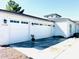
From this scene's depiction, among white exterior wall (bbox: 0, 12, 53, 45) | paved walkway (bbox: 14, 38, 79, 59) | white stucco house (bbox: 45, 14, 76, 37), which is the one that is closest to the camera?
paved walkway (bbox: 14, 38, 79, 59)

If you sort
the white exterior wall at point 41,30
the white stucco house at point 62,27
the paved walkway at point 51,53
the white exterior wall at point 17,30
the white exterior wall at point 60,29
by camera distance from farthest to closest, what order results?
the white exterior wall at point 60,29 → the white stucco house at point 62,27 → the white exterior wall at point 41,30 → the white exterior wall at point 17,30 → the paved walkway at point 51,53

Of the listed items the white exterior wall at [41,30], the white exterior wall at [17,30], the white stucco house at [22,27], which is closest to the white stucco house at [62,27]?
the white stucco house at [22,27]

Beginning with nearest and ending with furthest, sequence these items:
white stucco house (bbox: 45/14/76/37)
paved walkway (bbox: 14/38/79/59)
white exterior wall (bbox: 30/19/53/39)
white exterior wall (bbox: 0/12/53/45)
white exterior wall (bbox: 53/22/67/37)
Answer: paved walkway (bbox: 14/38/79/59) < white exterior wall (bbox: 0/12/53/45) < white exterior wall (bbox: 30/19/53/39) < white stucco house (bbox: 45/14/76/37) < white exterior wall (bbox: 53/22/67/37)

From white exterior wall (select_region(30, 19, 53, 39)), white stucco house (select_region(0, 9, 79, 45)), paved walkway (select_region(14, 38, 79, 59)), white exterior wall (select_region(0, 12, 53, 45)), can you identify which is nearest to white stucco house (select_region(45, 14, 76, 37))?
white stucco house (select_region(0, 9, 79, 45))

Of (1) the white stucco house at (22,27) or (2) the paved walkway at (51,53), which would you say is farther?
(1) the white stucco house at (22,27)

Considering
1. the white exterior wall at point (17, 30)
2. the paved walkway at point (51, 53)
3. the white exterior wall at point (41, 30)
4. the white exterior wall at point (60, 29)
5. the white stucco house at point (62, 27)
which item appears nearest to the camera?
the paved walkway at point (51, 53)

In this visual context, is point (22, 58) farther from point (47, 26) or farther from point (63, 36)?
point (63, 36)

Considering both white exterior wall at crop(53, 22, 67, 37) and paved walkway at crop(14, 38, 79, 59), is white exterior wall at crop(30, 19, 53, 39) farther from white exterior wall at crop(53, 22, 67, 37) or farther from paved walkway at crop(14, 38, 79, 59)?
paved walkway at crop(14, 38, 79, 59)

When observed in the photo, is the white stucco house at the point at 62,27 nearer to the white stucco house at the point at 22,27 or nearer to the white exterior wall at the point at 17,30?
the white stucco house at the point at 22,27

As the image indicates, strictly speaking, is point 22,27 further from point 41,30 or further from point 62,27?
point 62,27

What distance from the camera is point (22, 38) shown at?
1566 centimetres

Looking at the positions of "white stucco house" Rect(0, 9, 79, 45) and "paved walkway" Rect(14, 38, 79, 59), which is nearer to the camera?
"paved walkway" Rect(14, 38, 79, 59)

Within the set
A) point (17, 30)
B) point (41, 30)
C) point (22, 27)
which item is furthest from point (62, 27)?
point (17, 30)

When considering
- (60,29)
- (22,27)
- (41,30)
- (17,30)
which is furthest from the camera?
(60,29)
